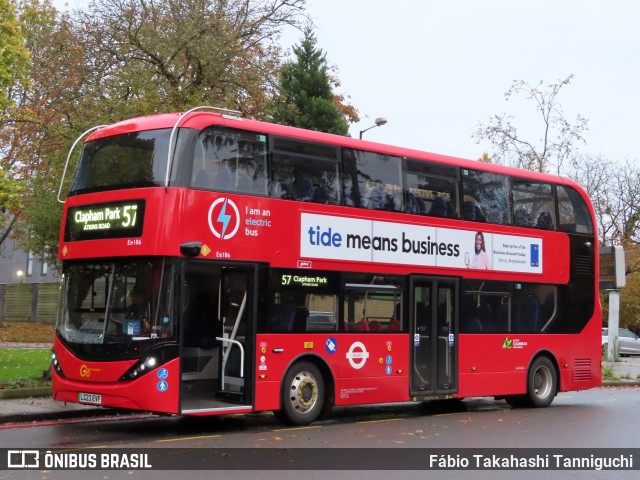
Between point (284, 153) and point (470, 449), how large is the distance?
17.9 ft

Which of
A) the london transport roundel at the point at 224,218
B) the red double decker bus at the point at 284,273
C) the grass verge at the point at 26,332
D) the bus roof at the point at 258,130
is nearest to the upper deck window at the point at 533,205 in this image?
the red double decker bus at the point at 284,273

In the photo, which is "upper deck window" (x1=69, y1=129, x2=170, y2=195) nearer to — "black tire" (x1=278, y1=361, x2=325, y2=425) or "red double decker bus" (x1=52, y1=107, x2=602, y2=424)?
"red double decker bus" (x1=52, y1=107, x2=602, y2=424)

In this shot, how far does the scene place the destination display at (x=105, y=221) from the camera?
1259 cm

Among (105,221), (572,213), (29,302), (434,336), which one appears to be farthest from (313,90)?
(105,221)

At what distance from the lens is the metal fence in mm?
44062

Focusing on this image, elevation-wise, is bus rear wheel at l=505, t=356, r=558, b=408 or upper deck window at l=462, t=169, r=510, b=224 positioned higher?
upper deck window at l=462, t=169, r=510, b=224

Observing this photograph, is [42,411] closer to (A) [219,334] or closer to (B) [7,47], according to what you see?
(A) [219,334]

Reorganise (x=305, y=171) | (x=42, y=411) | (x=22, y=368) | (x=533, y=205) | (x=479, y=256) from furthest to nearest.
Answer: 1. (x=22, y=368)
2. (x=533, y=205)
3. (x=479, y=256)
4. (x=305, y=171)
5. (x=42, y=411)

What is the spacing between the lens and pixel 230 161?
13.3 metres

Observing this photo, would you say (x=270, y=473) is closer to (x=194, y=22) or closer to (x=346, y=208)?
(x=346, y=208)

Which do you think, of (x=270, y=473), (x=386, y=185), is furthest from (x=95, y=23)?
(x=270, y=473)

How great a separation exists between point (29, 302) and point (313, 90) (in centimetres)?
1864

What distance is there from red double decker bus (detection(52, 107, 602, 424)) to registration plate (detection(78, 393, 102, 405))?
27 mm

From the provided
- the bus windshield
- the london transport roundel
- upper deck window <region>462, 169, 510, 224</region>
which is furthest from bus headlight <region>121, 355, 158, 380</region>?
upper deck window <region>462, 169, 510, 224</region>
